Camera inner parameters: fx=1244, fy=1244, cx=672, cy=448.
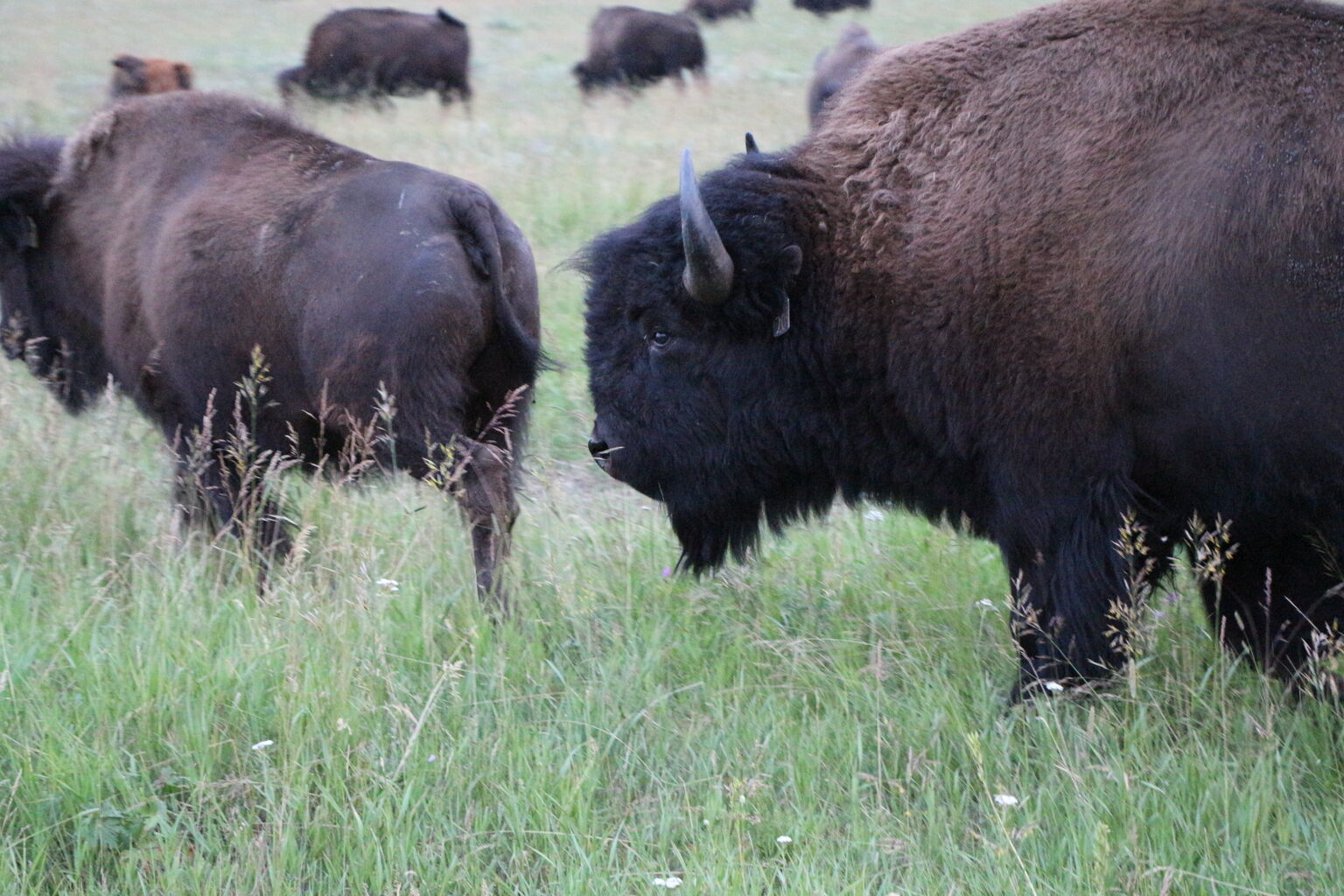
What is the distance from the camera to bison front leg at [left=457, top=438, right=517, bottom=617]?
386cm

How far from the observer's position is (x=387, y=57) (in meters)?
19.5

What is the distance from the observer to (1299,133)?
2.69 meters

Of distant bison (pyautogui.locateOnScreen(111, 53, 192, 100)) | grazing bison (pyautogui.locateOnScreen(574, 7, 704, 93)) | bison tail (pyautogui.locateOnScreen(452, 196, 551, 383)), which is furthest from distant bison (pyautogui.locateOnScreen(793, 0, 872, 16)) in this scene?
bison tail (pyautogui.locateOnScreen(452, 196, 551, 383))

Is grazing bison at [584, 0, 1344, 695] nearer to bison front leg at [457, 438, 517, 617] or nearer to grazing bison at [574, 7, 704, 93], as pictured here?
bison front leg at [457, 438, 517, 617]

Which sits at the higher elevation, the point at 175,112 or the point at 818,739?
the point at 175,112

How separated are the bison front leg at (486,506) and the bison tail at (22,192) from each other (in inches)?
84.8

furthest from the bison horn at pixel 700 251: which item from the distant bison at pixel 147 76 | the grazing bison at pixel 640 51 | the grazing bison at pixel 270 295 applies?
the grazing bison at pixel 640 51

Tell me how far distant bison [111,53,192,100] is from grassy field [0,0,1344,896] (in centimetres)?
917

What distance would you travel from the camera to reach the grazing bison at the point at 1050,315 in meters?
2.71

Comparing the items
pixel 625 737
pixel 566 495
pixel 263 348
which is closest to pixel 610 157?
pixel 566 495

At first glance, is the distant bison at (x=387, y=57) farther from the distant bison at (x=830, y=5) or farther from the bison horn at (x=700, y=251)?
the distant bison at (x=830, y=5)

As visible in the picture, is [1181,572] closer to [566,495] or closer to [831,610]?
[831,610]

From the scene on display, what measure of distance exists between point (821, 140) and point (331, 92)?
17.0 meters

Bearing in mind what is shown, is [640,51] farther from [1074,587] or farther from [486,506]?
[1074,587]
